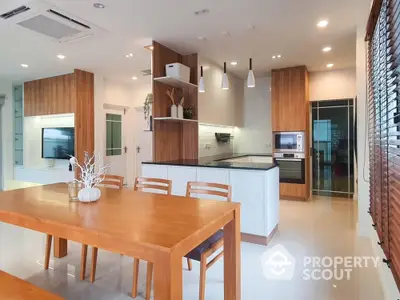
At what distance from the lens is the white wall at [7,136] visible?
267 inches

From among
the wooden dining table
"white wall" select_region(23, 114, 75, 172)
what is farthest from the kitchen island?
"white wall" select_region(23, 114, 75, 172)

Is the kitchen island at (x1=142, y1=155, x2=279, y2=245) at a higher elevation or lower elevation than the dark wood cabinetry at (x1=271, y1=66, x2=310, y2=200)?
lower

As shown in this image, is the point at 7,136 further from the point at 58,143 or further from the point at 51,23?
the point at 51,23

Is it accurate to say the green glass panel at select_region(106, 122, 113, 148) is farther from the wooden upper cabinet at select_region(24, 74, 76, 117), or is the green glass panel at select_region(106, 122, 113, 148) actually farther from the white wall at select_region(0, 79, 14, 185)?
the white wall at select_region(0, 79, 14, 185)

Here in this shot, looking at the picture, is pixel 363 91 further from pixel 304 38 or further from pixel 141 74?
pixel 141 74

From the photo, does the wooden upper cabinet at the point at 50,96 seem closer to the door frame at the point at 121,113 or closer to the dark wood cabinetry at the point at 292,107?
the door frame at the point at 121,113

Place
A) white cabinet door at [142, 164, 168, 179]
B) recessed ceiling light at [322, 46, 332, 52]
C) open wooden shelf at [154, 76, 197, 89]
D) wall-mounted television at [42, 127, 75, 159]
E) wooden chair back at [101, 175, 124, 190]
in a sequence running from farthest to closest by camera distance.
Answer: wall-mounted television at [42, 127, 75, 159] < recessed ceiling light at [322, 46, 332, 52] < open wooden shelf at [154, 76, 197, 89] < white cabinet door at [142, 164, 168, 179] < wooden chair back at [101, 175, 124, 190]

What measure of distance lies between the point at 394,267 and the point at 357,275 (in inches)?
40.2

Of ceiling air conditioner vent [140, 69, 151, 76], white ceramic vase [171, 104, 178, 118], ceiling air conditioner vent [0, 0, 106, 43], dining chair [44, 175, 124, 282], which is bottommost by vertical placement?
dining chair [44, 175, 124, 282]

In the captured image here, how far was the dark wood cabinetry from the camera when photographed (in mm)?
5371

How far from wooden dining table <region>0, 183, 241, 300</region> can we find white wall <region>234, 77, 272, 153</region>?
15.4 ft

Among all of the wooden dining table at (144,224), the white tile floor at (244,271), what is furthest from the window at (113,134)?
the wooden dining table at (144,224)

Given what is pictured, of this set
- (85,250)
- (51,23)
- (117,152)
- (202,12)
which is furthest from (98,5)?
(117,152)

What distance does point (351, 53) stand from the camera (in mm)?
4645
